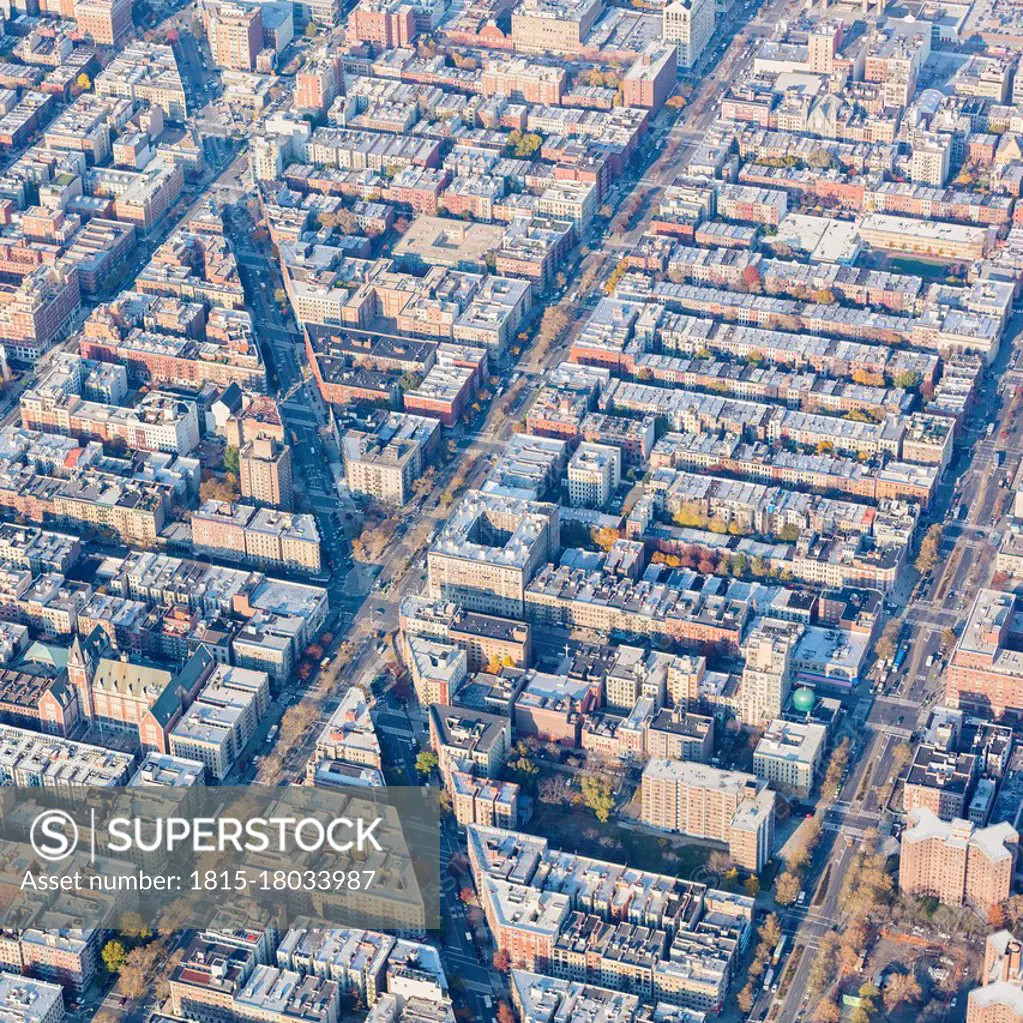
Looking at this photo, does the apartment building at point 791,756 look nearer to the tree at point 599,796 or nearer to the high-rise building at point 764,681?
the high-rise building at point 764,681

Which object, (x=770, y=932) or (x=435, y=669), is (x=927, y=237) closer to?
(x=435, y=669)

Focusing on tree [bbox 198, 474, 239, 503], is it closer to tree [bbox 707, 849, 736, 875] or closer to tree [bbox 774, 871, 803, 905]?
tree [bbox 707, 849, 736, 875]

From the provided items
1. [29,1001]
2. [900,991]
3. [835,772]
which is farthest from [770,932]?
[29,1001]

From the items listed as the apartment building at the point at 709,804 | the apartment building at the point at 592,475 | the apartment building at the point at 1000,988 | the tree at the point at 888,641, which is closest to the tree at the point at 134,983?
the apartment building at the point at 709,804

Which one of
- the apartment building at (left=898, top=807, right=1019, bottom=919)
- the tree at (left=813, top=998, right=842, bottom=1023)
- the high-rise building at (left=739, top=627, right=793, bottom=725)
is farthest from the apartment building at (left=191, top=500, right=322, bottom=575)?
the tree at (left=813, top=998, right=842, bottom=1023)

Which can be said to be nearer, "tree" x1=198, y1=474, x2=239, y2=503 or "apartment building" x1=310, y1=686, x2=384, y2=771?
"apartment building" x1=310, y1=686, x2=384, y2=771
